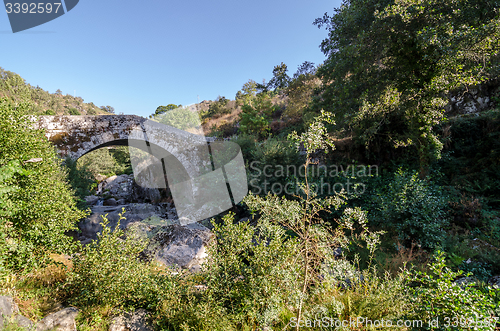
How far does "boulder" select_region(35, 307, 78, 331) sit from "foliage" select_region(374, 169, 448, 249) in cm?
609

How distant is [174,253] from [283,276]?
4.07m

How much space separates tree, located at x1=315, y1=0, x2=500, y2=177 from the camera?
4.93 m

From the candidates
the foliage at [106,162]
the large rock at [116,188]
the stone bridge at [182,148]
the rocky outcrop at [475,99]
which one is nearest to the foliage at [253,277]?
the stone bridge at [182,148]

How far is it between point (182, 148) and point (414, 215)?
32.8 feet

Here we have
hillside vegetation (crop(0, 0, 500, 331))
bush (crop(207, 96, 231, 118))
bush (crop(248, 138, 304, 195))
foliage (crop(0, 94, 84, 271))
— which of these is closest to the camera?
hillside vegetation (crop(0, 0, 500, 331))

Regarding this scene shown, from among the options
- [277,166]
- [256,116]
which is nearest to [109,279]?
[277,166]

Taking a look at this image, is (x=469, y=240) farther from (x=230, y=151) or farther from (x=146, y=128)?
(x=146, y=128)

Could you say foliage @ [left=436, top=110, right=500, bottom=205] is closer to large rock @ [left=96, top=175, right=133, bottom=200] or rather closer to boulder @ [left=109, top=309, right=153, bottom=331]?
boulder @ [left=109, top=309, right=153, bottom=331]

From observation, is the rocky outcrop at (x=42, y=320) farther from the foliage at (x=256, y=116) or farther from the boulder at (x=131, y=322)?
the foliage at (x=256, y=116)

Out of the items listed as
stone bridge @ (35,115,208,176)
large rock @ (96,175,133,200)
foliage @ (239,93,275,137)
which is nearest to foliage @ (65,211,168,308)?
stone bridge @ (35,115,208,176)

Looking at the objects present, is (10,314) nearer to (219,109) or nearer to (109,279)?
(109,279)

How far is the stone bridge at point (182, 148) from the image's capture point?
357 inches

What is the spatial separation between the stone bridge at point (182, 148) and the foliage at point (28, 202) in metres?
5.76

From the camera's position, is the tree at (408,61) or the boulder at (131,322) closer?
the boulder at (131,322)
